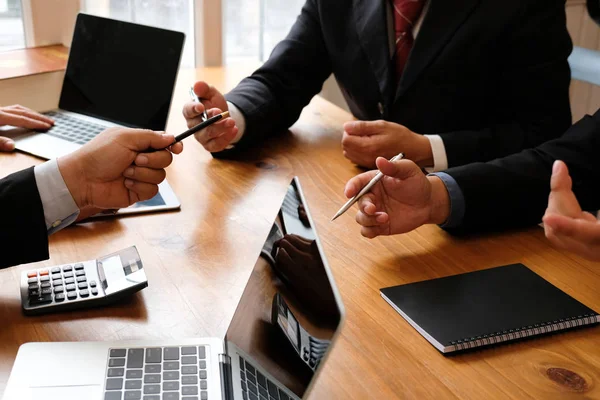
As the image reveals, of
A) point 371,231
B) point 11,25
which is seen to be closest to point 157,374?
point 371,231

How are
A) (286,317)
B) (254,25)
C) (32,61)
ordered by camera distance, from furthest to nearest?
(254,25) < (32,61) < (286,317)

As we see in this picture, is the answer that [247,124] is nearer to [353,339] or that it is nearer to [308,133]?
[308,133]

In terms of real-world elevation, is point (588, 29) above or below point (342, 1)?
below

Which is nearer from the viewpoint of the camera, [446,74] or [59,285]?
[59,285]

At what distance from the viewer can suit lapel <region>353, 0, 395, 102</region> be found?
1.51m

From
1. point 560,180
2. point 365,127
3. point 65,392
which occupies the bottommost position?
point 65,392

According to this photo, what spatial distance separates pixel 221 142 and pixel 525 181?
608mm

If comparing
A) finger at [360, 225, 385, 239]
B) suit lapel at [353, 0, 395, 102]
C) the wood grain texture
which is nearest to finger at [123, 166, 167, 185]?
finger at [360, 225, 385, 239]

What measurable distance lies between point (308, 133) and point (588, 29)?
1.83 meters

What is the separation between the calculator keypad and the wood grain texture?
3.34ft

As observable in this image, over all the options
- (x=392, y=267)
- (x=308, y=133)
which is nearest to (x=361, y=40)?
(x=308, y=133)

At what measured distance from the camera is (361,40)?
1550mm

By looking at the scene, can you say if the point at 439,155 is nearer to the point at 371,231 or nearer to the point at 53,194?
the point at 371,231

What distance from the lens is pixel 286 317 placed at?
68cm
